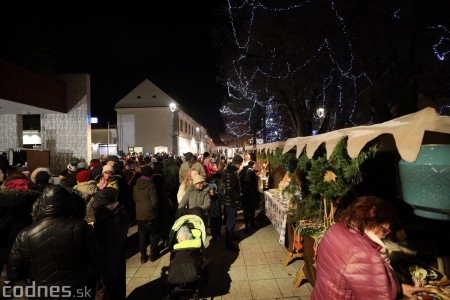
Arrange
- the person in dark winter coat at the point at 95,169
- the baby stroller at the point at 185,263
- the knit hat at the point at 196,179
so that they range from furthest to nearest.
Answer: the person in dark winter coat at the point at 95,169, the knit hat at the point at 196,179, the baby stroller at the point at 185,263

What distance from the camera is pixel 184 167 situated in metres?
9.38

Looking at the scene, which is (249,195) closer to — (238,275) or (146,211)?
(238,275)

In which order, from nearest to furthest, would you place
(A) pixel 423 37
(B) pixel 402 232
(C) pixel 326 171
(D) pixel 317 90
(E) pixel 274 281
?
1. (B) pixel 402 232
2. (C) pixel 326 171
3. (E) pixel 274 281
4. (A) pixel 423 37
5. (D) pixel 317 90

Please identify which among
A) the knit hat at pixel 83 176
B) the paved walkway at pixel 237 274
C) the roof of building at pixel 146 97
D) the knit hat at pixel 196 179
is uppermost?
the roof of building at pixel 146 97

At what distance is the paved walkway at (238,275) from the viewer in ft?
15.3

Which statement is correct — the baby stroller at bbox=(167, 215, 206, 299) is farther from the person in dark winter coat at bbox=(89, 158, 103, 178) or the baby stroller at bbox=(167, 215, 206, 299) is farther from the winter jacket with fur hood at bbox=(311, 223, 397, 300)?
the person in dark winter coat at bbox=(89, 158, 103, 178)

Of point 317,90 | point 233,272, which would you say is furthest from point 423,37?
point 233,272

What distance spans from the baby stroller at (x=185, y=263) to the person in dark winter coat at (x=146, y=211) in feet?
4.37

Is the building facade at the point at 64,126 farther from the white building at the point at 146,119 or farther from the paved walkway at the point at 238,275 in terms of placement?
the white building at the point at 146,119

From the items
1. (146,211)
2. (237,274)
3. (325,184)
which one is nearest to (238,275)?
(237,274)

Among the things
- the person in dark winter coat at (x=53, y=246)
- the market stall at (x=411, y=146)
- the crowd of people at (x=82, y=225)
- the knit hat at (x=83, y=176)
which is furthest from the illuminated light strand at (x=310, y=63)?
the person in dark winter coat at (x=53, y=246)

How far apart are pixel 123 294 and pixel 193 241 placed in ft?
4.01

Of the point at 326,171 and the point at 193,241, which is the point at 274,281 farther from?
the point at 326,171

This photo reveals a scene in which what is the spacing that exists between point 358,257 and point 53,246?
269 cm
